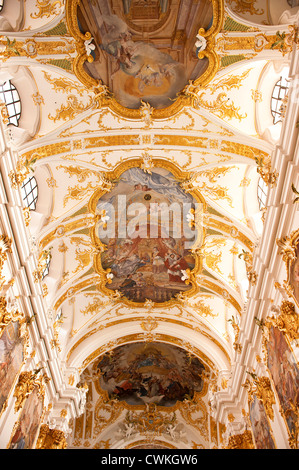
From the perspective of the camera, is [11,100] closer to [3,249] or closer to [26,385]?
[3,249]

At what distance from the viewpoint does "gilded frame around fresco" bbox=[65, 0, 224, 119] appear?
1053cm

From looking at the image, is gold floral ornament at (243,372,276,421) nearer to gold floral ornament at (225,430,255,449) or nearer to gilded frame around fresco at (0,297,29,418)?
gold floral ornament at (225,430,255,449)

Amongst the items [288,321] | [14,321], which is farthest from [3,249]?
[288,321]

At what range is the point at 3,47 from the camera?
10258 mm

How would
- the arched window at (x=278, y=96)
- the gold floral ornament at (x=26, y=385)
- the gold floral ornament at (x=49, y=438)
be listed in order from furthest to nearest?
the gold floral ornament at (x=49, y=438)
the gold floral ornament at (x=26, y=385)
the arched window at (x=278, y=96)

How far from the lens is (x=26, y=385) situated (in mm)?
12703

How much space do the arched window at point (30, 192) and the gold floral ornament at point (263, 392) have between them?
382 inches

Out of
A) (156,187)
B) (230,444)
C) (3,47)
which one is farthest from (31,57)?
(230,444)

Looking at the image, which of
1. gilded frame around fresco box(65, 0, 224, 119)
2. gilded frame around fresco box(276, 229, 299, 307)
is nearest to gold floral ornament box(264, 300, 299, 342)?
gilded frame around fresco box(276, 229, 299, 307)

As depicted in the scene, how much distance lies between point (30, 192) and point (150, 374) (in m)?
15.0

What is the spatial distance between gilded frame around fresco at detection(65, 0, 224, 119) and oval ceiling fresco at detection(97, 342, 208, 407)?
14.0 meters

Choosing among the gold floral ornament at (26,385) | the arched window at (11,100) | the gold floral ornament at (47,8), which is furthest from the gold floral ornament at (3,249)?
the gold floral ornament at (47,8)

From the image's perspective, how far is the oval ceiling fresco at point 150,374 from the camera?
22797 mm

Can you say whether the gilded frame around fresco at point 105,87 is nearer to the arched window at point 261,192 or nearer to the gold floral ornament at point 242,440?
the arched window at point 261,192
